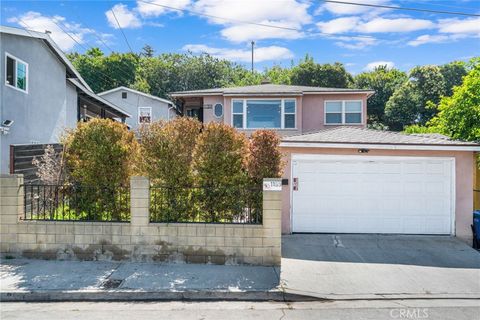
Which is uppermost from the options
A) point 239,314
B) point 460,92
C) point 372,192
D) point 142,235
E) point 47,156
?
point 460,92

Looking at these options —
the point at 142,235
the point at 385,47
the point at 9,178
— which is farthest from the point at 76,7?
the point at 385,47

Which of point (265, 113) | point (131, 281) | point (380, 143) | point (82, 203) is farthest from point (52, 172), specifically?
point (265, 113)

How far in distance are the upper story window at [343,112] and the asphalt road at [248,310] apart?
12.6 m

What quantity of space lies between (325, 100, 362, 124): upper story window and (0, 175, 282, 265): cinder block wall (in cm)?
1155

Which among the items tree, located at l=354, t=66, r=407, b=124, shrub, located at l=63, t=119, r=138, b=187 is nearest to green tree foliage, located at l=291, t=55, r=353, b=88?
tree, located at l=354, t=66, r=407, b=124

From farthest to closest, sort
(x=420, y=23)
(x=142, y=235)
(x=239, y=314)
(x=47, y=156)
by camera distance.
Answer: (x=420, y=23) < (x=47, y=156) < (x=142, y=235) < (x=239, y=314)

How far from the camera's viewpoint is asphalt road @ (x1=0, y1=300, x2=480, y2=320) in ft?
17.8

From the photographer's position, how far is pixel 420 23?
13.3 meters

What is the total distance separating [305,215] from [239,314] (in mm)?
4918

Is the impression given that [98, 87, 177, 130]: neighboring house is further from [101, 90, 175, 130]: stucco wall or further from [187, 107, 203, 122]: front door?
[187, 107, 203, 122]: front door

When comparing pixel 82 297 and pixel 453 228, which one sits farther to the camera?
pixel 453 228

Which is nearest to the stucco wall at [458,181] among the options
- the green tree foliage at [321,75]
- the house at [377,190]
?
the house at [377,190]

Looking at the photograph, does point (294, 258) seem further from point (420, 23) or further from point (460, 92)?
point (420, 23)

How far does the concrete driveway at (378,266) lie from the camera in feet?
21.5
